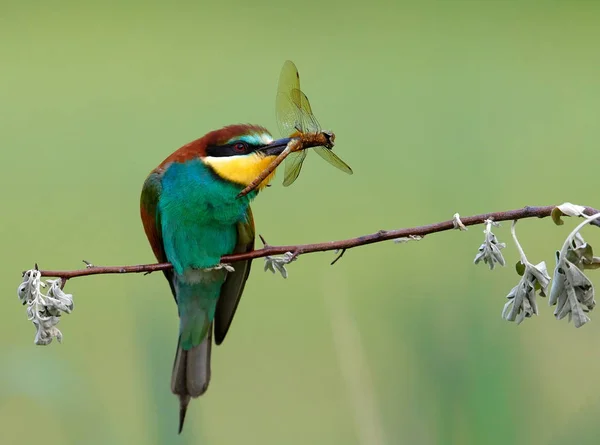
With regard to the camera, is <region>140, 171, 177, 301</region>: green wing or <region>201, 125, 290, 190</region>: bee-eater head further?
<region>140, 171, 177, 301</region>: green wing

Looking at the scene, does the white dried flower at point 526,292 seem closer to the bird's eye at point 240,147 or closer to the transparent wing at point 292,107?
the transparent wing at point 292,107

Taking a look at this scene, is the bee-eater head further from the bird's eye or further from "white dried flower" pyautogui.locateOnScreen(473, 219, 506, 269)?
"white dried flower" pyautogui.locateOnScreen(473, 219, 506, 269)

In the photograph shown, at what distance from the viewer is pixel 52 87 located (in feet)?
14.6

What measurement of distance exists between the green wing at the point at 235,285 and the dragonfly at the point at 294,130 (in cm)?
29

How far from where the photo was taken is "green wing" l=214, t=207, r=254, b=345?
5.98 ft

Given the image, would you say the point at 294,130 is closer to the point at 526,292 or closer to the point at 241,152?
the point at 241,152

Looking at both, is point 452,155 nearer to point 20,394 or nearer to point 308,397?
point 308,397

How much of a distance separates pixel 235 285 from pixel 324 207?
138 centimetres

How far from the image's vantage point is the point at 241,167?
166 cm

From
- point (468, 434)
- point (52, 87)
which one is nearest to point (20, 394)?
point (468, 434)

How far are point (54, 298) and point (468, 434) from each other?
558 mm

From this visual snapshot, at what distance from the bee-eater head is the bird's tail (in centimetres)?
41

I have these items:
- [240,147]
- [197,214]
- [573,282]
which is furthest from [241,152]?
[573,282]

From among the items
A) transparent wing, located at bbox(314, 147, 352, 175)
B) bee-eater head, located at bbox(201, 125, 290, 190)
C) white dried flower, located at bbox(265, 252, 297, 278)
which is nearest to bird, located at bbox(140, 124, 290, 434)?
bee-eater head, located at bbox(201, 125, 290, 190)
